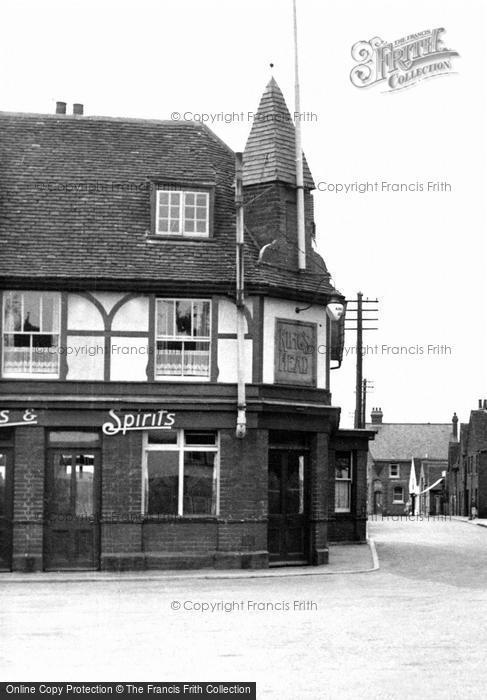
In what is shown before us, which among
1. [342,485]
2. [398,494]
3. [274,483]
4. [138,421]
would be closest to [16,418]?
[138,421]

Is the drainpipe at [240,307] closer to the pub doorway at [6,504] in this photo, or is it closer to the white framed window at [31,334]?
the white framed window at [31,334]

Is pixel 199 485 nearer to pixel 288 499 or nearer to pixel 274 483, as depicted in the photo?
pixel 274 483

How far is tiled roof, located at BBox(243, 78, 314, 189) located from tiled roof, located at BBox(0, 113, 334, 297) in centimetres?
71

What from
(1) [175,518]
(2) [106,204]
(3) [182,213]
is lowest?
(1) [175,518]

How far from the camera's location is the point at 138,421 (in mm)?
25109

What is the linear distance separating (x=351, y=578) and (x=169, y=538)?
394 cm

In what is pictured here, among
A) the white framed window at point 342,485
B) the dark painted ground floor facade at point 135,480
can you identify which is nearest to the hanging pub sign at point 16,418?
the dark painted ground floor facade at point 135,480

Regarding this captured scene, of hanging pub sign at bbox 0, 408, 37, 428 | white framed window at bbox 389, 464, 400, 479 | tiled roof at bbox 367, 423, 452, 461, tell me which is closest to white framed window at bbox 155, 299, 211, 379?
hanging pub sign at bbox 0, 408, 37, 428

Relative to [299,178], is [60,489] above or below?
below

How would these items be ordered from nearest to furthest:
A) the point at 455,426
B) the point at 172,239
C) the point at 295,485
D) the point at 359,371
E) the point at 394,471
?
1. the point at 172,239
2. the point at 295,485
3. the point at 359,371
4. the point at 394,471
5. the point at 455,426

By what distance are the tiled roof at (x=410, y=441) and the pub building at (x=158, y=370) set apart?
8969cm

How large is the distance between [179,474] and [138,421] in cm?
140

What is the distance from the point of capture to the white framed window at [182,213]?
87.1ft

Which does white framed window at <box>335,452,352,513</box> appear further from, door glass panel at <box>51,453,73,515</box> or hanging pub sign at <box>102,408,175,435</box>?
door glass panel at <box>51,453,73,515</box>
